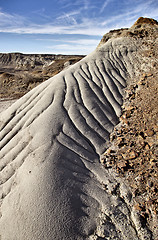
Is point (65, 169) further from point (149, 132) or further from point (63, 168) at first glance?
point (149, 132)

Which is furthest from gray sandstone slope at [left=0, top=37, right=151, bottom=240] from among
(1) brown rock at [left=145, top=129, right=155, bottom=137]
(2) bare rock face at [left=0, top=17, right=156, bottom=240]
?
(1) brown rock at [left=145, top=129, right=155, bottom=137]

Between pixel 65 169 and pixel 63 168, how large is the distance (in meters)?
0.04

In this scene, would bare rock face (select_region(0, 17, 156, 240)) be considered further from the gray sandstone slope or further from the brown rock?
the brown rock

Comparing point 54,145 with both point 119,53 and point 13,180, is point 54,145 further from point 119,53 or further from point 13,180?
point 119,53

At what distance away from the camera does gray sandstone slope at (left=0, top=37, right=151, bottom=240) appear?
2596 millimetres

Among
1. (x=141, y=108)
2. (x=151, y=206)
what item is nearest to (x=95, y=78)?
(x=141, y=108)

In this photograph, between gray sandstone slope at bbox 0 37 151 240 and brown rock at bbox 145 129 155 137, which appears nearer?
gray sandstone slope at bbox 0 37 151 240

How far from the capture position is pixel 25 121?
451 cm

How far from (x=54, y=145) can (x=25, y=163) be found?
2.14ft

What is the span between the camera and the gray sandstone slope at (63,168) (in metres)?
2.60

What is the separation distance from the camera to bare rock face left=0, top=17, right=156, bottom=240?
2.60m

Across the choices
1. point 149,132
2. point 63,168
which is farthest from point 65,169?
point 149,132

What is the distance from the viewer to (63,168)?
10.6 feet

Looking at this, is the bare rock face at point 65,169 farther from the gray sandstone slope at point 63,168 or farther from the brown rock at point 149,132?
the brown rock at point 149,132
